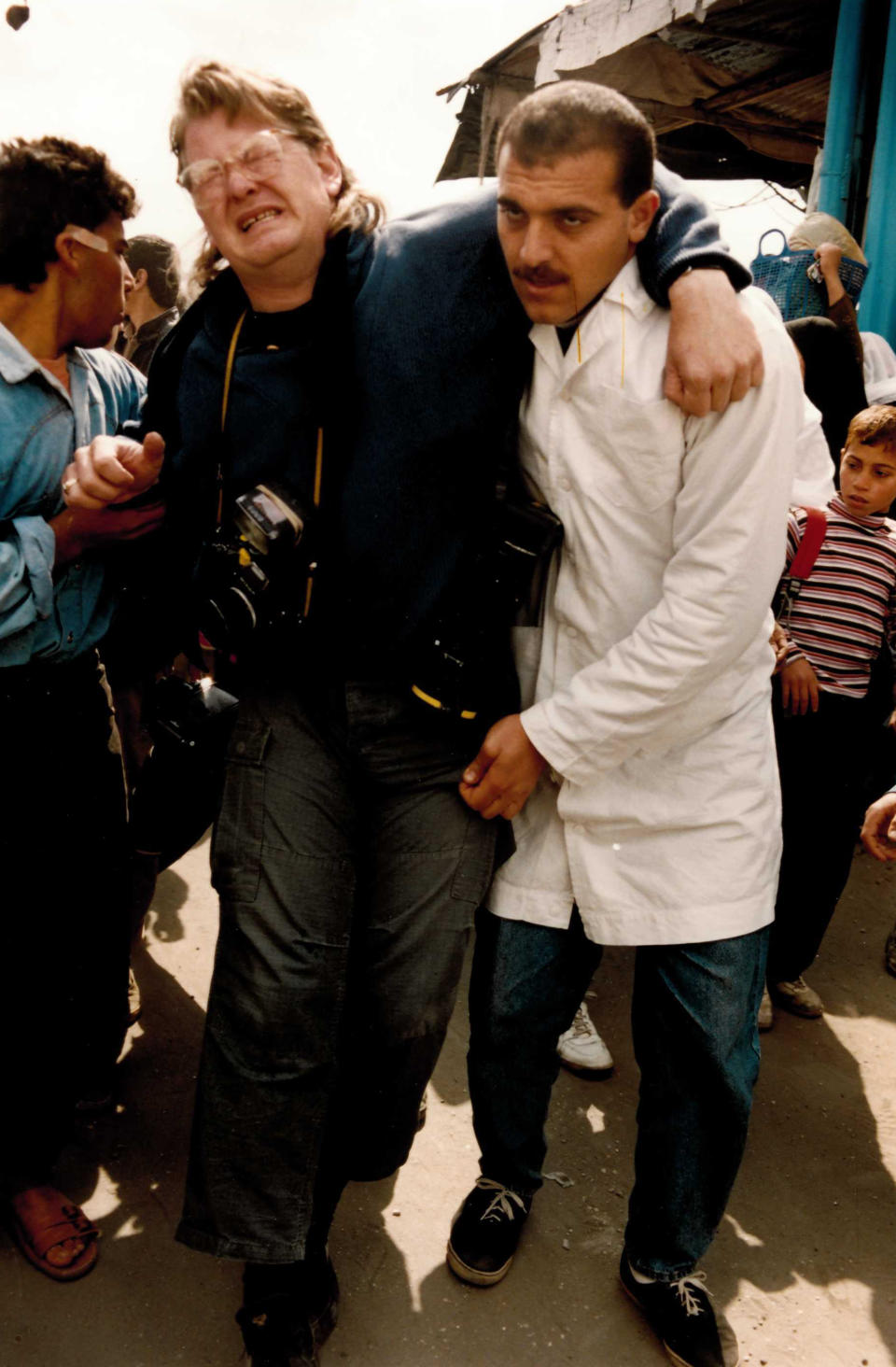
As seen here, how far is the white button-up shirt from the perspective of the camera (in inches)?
67.7

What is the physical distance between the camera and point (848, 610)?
3049 mm

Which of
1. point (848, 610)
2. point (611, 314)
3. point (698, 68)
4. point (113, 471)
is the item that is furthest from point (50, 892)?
point (698, 68)

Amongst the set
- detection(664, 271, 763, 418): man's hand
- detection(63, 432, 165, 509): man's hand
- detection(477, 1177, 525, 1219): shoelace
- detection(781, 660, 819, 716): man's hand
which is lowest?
detection(477, 1177, 525, 1219): shoelace

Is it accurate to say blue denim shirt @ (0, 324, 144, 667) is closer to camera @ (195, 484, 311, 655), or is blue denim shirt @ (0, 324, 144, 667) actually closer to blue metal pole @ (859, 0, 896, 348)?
camera @ (195, 484, 311, 655)

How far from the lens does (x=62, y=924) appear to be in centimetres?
225

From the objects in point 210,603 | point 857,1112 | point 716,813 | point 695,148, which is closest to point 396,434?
point 210,603

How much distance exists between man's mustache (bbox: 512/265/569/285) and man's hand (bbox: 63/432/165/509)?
2.36 ft

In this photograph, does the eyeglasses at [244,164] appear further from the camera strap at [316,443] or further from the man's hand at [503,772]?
the man's hand at [503,772]

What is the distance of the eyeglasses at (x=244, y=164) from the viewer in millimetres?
1801

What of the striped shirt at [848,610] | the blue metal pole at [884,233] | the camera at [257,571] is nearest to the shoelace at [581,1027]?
the striped shirt at [848,610]

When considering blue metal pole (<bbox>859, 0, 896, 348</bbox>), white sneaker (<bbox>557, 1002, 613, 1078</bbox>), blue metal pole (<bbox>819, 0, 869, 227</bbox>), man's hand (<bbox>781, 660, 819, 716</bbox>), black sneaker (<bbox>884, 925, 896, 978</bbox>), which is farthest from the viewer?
blue metal pole (<bbox>819, 0, 869, 227</bbox>)

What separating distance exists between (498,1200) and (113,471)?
5.46 ft

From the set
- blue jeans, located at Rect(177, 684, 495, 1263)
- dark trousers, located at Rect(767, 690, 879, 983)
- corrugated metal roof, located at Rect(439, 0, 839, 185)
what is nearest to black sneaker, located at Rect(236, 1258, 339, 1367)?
blue jeans, located at Rect(177, 684, 495, 1263)

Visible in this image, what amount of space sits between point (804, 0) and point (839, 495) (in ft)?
13.2
